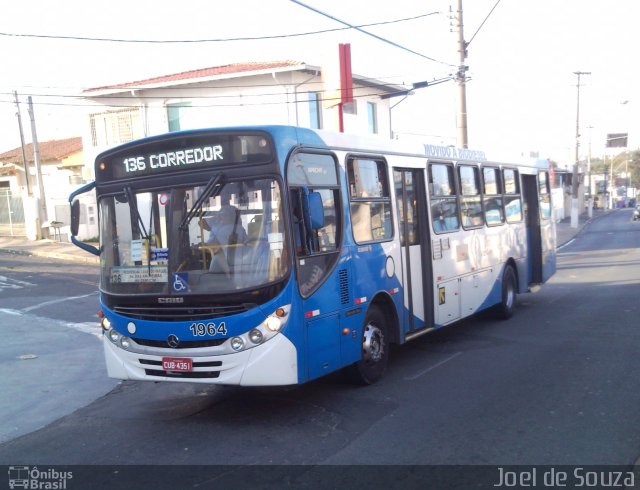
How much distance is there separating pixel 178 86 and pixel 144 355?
946 inches

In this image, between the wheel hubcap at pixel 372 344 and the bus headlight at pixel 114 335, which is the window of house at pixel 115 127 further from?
the wheel hubcap at pixel 372 344

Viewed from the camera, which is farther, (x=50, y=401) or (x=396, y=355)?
(x=396, y=355)

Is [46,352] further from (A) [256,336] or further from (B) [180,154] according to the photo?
(A) [256,336]

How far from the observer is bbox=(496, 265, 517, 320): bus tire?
12.1 metres

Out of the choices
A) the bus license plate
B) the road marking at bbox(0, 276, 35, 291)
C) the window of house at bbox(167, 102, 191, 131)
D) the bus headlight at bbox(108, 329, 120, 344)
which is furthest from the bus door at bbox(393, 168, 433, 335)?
the window of house at bbox(167, 102, 191, 131)

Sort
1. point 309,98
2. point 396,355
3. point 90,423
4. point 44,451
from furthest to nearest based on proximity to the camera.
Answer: point 309,98 < point 396,355 < point 90,423 < point 44,451

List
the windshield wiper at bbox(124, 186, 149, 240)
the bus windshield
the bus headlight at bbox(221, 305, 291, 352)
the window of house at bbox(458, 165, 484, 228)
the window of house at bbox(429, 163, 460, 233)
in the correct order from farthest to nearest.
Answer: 1. the window of house at bbox(458, 165, 484, 228)
2. the window of house at bbox(429, 163, 460, 233)
3. the windshield wiper at bbox(124, 186, 149, 240)
4. the bus windshield
5. the bus headlight at bbox(221, 305, 291, 352)

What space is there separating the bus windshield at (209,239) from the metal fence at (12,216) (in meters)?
28.8

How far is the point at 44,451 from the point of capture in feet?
20.3

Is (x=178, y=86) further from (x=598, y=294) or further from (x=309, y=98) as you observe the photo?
(x=598, y=294)

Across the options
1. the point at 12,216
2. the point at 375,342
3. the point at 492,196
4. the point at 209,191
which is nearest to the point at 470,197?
the point at 492,196

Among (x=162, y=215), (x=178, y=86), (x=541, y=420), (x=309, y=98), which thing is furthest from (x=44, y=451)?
(x=178, y=86)

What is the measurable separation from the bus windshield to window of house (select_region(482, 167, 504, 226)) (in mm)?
6156

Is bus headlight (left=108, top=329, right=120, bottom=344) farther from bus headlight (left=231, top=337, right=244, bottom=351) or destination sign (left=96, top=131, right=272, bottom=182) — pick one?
destination sign (left=96, top=131, right=272, bottom=182)
